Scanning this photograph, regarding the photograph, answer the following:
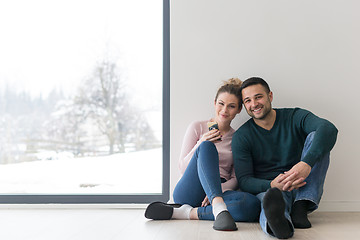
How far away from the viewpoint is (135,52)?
3.02m

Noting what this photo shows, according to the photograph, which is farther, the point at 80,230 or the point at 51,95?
the point at 51,95

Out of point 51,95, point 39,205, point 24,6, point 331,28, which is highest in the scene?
point 24,6

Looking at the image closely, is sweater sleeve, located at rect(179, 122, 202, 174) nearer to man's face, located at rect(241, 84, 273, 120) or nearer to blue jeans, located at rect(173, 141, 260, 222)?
blue jeans, located at rect(173, 141, 260, 222)

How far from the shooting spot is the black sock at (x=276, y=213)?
1.60 metres

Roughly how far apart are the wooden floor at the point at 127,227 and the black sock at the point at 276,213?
0.29ft

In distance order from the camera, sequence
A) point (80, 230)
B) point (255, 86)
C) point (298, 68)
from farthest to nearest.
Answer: point (298, 68) → point (255, 86) → point (80, 230)

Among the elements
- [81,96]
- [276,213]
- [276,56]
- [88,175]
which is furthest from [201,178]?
[81,96]

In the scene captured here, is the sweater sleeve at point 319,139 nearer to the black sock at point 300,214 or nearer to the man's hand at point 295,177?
the man's hand at point 295,177

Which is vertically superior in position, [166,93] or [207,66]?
[207,66]

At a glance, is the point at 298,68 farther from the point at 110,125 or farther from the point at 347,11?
the point at 110,125

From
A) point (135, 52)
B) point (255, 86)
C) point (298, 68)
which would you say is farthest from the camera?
point (135, 52)

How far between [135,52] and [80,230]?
1527 millimetres

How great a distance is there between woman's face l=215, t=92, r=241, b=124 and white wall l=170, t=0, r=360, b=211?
319 mm

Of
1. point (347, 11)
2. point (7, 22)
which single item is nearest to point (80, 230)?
point (7, 22)
